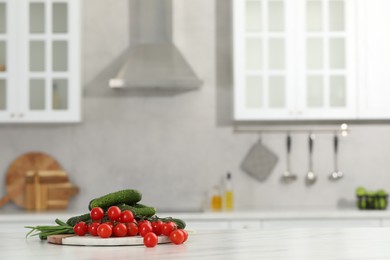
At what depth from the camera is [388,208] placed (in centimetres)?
548

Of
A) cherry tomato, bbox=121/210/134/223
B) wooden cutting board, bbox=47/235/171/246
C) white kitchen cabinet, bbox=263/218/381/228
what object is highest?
cherry tomato, bbox=121/210/134/223

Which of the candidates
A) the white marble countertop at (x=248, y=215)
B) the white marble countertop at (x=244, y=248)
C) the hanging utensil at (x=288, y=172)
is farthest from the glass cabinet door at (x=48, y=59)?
the white marble countertop at (x=244, y=248)

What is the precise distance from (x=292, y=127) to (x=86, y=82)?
1.45 m

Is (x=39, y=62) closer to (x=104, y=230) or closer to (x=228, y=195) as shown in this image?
(x=228, y=195)

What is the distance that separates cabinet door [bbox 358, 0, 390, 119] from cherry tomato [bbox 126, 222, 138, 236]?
3.04m

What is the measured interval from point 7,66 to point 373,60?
94.1 inches

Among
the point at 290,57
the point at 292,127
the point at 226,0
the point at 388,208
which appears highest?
the point at 226,0

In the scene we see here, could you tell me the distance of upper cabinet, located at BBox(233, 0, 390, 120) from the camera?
17.4ft

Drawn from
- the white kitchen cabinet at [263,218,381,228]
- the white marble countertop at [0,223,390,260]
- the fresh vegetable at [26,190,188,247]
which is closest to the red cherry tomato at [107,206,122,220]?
the fresh vegetable at [26,190,188,247]

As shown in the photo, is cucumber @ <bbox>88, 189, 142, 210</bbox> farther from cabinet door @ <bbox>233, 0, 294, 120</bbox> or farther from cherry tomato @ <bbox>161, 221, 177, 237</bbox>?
cabinet door @ <bbox>233, 0, 294, 120</bbox>

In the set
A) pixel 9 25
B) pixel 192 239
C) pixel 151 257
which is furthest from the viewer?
pixel 9 25

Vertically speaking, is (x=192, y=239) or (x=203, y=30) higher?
(x=203, y=30)

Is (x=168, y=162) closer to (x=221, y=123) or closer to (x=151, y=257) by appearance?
(x=221, y=123)

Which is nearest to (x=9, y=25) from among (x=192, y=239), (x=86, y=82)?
(x=86, y=82)
